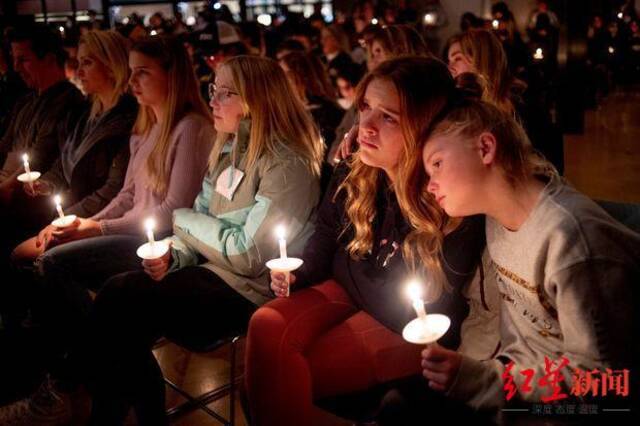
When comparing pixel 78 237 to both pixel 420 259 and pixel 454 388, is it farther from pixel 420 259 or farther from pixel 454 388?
pixel 454 388

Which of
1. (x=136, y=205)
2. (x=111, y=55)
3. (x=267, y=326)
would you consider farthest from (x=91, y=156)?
(x=267, y=326)

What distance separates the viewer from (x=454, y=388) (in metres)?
1.33

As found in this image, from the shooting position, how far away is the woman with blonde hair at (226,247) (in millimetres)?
2102

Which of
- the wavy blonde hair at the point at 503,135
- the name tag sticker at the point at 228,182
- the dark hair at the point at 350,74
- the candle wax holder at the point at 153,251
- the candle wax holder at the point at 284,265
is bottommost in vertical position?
the candle wax holder at the point at 153,251

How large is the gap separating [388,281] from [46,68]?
127 inches

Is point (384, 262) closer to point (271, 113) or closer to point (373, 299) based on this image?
point (373, 299)

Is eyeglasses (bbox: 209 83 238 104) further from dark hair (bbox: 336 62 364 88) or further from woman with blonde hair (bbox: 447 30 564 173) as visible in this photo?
dark hair (bbox: 336 62 364 88)

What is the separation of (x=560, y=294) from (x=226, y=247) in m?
1.32

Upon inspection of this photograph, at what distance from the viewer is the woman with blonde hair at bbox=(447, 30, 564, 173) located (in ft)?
9.76

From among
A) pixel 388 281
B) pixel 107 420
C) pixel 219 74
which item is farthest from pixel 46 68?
pixel 388 281

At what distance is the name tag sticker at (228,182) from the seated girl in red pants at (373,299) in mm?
587

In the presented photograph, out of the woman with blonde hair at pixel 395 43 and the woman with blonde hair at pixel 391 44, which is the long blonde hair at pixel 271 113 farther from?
the woman with blonde hair at pixel 395 43

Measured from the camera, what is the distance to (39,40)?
4.01m

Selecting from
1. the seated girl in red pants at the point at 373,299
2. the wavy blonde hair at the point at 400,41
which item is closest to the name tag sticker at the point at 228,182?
the seated girl in red pants at the point at 373,299
